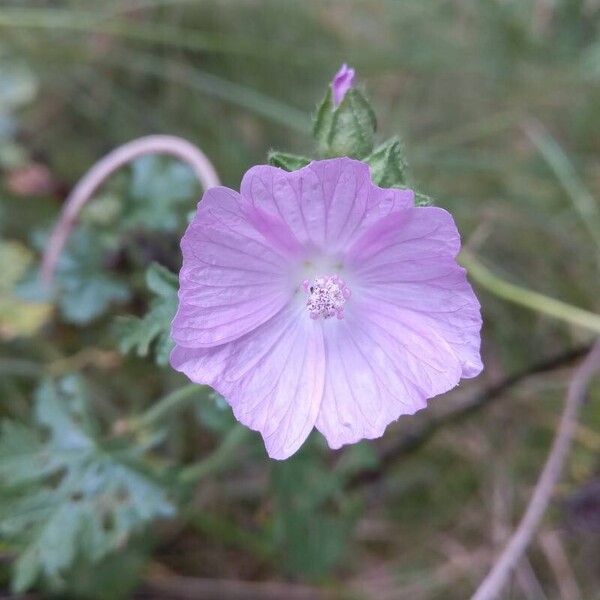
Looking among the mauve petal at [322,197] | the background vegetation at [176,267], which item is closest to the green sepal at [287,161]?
the mauve petal at [322,197]

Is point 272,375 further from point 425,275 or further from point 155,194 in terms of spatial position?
point 155,194

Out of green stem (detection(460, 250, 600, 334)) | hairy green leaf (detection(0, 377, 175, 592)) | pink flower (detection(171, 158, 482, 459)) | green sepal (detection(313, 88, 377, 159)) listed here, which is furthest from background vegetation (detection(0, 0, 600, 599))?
green sepal (detection(313, 88, 377, 159))

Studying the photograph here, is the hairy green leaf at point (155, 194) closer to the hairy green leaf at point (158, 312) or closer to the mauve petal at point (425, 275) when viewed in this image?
the hairy green leaf at point (158, 312)

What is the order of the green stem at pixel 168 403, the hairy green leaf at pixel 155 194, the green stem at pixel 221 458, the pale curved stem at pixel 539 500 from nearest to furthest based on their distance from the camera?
the green stem at pixel 168 403 → the pale curved stem at pixel 539 500 → the green stem at pixel 221 458 → the hairy green leaf at pixel 155 194

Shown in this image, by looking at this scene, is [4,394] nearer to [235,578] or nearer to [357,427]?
[235,578]

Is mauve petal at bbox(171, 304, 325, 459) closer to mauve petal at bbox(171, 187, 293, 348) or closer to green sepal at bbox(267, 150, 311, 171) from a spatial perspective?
mauve petal at bbox(171, 187, 293, 348)

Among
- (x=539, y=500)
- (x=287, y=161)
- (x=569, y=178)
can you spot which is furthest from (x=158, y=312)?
(x=569, y=178)
